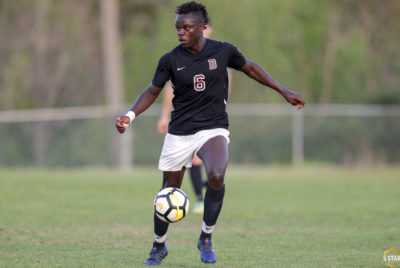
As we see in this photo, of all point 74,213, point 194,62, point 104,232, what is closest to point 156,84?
point 194,62

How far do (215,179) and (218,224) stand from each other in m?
3.19

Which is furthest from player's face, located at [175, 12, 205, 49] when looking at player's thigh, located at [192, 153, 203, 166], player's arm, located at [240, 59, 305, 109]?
player's thigh, located at [192, 153, 203, 166]

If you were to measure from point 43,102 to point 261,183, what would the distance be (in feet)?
48.4

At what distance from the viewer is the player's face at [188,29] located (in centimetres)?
627

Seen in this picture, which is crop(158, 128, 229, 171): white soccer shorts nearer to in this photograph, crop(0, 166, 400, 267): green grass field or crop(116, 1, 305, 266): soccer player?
crop(116, 1, 305, 266): soccer player

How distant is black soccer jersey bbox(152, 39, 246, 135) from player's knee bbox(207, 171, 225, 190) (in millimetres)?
503

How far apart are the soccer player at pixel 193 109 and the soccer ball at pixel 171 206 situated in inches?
10.0

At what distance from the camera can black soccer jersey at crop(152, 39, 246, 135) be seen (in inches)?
248

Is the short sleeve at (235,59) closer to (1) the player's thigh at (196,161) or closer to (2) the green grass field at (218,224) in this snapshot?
(2) the green grass field at (218,224)

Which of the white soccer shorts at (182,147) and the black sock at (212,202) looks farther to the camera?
the white soccer shorts at (182,147)

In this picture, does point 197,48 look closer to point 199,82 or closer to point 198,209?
point 199,82

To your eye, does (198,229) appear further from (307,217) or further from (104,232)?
(307,217)

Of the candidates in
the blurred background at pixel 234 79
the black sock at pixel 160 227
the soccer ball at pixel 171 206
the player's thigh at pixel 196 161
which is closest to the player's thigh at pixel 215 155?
the soccer ball at pixel 171 206

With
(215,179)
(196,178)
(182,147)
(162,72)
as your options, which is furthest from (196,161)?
(215,179)
